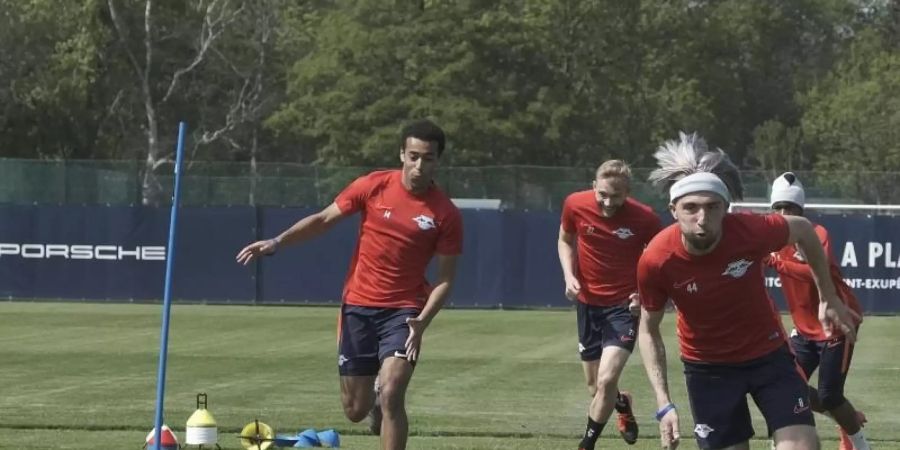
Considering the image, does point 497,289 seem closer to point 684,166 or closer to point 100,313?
point 100,313

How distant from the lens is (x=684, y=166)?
848cm

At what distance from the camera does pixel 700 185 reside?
795cm

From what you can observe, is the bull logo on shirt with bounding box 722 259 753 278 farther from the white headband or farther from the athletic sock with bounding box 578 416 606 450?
the athletic sock with bounding box 578 416 606 450

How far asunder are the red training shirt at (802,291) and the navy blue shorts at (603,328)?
1214 millimetres

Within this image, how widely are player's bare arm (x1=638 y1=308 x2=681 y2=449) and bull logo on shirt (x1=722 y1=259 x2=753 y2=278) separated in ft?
1.49

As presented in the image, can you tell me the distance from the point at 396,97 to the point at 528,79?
5.45 metres

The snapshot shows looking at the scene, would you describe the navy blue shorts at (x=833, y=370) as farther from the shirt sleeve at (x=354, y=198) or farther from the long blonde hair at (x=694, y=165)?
the long blonde hair at (x=694, y=165)

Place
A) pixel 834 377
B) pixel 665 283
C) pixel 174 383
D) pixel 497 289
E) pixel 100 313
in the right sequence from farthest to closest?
pixel 497 289, pixel 100 313, pixel 174 383, pixel 834 377, pixel 665 283

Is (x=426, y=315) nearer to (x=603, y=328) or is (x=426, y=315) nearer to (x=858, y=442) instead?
(x=603, y=328)

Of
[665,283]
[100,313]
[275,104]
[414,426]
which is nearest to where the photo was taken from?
[665,283]

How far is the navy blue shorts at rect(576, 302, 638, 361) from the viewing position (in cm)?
1259

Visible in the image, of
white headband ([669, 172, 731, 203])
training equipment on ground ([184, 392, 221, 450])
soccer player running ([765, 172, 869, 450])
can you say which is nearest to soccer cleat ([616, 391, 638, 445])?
soccer player running ([765, 172, 869, 450])

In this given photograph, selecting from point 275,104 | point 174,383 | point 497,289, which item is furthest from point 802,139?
point 174,383

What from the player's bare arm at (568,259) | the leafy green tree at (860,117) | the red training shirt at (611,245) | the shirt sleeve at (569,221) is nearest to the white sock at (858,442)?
the red training shirt at (611,245)
